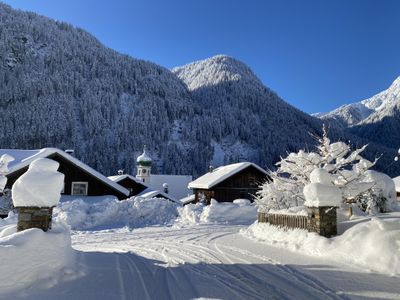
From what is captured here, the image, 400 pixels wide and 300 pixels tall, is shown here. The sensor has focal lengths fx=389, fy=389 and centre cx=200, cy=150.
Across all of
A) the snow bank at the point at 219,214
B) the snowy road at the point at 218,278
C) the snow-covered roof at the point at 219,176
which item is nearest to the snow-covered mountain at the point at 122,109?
the snow-covered roof at the point at 219,176

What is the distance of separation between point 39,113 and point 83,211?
10926 cm

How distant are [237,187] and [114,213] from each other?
17975 millimetres

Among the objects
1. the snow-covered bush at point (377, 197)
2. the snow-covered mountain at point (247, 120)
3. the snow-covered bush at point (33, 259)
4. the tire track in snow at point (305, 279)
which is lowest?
the tire track in snow at point (305, 279)

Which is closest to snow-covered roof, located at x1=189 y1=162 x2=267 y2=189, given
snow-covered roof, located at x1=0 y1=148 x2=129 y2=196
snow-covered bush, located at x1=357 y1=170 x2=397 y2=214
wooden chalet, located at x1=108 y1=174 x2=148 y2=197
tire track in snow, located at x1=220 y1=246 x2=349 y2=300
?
snow-covered roof, located at x1=0 y1=148 x2=129 y2=196

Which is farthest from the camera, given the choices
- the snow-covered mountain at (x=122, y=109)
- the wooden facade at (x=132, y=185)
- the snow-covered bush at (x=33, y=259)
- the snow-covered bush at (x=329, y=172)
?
the snow-covered mountain at (x=122, y=109)

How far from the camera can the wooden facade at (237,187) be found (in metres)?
41.9

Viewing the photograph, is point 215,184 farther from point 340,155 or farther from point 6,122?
point 6,122

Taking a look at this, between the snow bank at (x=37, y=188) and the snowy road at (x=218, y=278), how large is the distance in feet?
6.39

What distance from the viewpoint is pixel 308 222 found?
1385 cm

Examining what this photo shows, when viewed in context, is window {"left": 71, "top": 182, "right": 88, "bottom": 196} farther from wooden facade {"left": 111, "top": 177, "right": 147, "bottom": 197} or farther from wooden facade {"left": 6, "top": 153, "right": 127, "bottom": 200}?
wooden facade {"left": 111, "top": 177, "right": 147, "bottom": 197}

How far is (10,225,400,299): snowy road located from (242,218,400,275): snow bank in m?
0.51

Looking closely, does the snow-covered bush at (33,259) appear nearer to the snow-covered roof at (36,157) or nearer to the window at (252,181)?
the snow-covered roof at (36,157)

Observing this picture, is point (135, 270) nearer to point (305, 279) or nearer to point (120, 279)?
point (120, 279)

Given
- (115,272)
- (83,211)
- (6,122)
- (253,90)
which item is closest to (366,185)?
(115,272)
